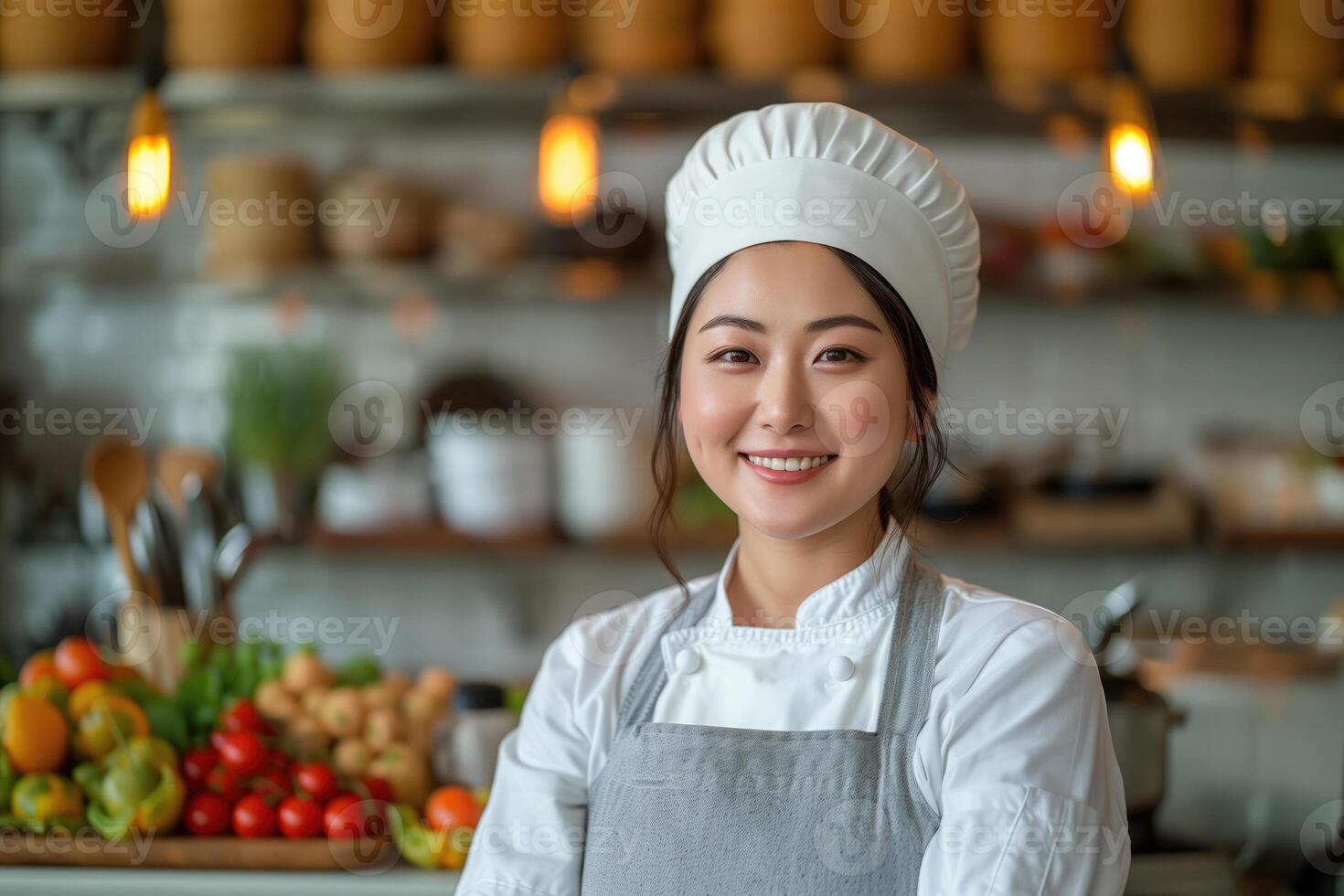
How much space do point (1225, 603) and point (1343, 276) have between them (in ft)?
2.55

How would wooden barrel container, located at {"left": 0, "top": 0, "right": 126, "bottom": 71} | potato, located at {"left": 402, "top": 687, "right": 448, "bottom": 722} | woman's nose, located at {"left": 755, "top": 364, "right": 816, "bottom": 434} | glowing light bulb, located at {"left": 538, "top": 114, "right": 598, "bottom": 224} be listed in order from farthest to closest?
1. wooden barrel container, located at {"left": 0, "top": 0, "right": 126, "bottom": 71}
2. glowing light bulb, located at {"left": 538, "top": 114, "right": 598, "bottom": 224}
3. potato, located at {"left": 402, "top": 687, "right": 448, "bottom": 722}
4. woman's nose, located at {"left": 755, "top": 364, "right": 816, "bottom": 434}

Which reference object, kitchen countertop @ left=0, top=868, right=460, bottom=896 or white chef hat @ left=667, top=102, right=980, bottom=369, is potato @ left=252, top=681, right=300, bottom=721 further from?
white chef hat @ left=667, top=102, right=980, bottom=369

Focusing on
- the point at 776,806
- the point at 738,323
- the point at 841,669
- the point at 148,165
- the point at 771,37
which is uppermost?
the point at 771,37

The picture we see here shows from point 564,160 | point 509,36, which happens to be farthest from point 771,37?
point 564,160

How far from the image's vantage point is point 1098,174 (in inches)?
107

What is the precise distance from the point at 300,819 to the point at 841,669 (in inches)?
27.1

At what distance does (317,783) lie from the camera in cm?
140

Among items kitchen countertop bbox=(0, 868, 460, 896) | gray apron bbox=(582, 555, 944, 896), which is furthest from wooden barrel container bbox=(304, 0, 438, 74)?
gray apron bbox=(582, 555, 944, 896)

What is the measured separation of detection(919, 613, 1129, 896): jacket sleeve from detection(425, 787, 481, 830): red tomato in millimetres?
592

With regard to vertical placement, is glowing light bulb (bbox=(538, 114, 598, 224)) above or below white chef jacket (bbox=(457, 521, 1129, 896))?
above

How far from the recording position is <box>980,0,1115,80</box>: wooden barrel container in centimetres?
228

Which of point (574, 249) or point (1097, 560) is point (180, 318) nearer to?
point (574, 249)

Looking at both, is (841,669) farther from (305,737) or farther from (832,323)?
(305,737)

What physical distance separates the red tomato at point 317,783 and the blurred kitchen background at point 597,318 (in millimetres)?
850
